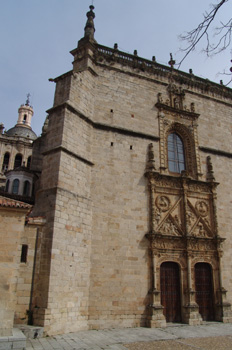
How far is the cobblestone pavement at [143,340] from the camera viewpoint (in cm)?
737

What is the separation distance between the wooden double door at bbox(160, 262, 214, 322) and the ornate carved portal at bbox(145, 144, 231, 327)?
0.13ft

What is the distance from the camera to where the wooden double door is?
11.5 meters

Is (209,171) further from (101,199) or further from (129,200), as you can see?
(101,199)

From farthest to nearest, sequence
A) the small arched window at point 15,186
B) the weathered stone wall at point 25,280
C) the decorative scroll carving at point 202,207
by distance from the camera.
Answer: the small arched window at point 15,186
the decorative scroll carving at point 202,207
the weathered stone wall at point 25,280

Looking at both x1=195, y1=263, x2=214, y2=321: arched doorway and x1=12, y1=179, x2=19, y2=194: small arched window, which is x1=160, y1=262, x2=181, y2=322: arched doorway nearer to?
x1=195, y1=263, x2=214, y2=321: arched doorway

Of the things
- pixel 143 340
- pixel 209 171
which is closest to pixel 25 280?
pixel 143 340

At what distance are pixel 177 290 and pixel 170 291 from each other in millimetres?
371

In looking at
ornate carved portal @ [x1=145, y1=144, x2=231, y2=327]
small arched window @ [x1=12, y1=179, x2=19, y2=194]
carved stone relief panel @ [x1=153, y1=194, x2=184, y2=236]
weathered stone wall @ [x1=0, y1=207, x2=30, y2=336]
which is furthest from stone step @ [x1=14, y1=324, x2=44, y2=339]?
small arched window @ [x1=12, y1=179, x2=19, y2=194]

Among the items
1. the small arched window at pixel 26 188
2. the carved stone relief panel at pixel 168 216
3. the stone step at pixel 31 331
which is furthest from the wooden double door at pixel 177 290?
the small arched window at pixel 26 188

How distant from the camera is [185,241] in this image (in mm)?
12367

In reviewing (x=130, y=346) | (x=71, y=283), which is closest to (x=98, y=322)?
(x=71, y=283)

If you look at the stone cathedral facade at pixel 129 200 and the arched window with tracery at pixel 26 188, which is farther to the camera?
the arched window with tracery at pixel 26 188

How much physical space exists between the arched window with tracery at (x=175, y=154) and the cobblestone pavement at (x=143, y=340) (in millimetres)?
7078

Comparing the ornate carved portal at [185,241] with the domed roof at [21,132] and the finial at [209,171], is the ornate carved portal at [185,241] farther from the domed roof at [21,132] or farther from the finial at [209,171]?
the domed roof at [21,132]
